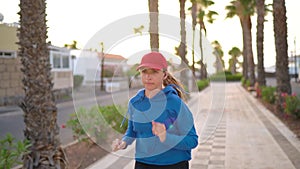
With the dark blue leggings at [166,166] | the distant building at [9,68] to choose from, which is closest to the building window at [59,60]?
the distant building at [9,68]

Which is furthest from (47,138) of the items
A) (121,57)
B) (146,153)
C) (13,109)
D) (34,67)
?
(13,109)

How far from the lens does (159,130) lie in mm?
2682

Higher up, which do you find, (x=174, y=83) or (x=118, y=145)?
(x=174, y=83)

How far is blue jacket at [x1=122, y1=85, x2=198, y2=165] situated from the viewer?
2.82 metres

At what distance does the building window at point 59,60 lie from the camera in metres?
33.8

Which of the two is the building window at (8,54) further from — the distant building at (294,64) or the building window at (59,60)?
the distant building at (294,64)

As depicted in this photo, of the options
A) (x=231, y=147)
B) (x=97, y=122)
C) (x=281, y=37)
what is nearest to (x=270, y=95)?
(x=281, y=37)

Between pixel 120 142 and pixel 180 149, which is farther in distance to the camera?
pixel 120 142

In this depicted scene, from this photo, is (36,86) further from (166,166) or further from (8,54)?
(8,54)

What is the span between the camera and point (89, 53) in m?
3.87

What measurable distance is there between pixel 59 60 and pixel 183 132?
33.2 meters

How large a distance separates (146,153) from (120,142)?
0.92ft

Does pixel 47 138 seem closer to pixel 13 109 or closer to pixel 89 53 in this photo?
pixel 89 53

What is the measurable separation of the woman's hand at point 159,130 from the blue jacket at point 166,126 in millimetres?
44
